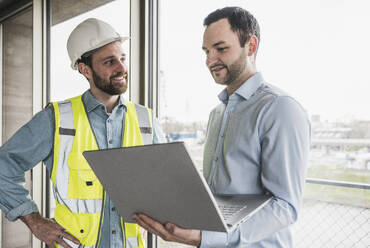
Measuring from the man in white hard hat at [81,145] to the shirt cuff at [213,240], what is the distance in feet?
1.95

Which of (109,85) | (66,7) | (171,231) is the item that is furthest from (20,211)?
(66,7)

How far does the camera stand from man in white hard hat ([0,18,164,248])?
1.32 metres

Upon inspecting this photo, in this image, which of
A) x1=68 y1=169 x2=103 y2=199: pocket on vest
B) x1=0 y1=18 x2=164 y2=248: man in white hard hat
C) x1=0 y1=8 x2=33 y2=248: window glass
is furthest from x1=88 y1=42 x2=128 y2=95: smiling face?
x1=0 y1=8 x2=33 y2=248: window glass

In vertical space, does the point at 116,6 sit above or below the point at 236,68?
above

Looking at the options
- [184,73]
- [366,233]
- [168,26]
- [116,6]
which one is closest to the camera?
[366,233]

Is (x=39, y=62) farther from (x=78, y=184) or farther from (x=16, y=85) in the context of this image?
(x=78, y=184)

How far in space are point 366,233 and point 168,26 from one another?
1521 mm

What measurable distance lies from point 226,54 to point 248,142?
1.05 ft

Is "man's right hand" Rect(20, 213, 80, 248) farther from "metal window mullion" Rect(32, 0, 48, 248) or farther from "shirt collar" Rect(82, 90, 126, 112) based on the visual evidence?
"metal window mullion" Rect(32, 0, 48, 248)

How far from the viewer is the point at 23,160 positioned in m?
1.41

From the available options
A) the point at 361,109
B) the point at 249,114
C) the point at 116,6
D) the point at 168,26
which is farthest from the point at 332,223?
the point at 116,6

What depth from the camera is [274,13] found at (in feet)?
4.60

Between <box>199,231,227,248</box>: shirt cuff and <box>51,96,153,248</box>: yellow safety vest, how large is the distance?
594mm

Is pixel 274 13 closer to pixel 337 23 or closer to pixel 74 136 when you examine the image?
pixel 337 23
